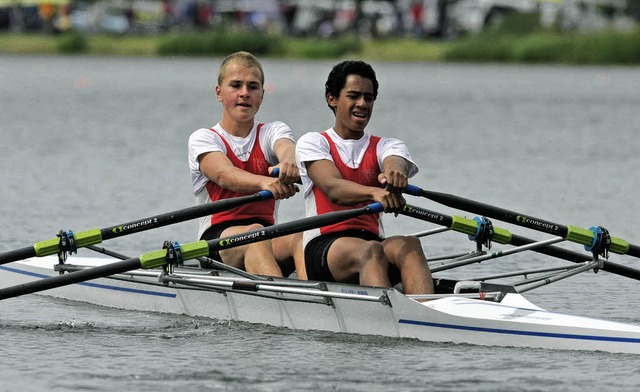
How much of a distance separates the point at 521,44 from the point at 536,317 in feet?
161

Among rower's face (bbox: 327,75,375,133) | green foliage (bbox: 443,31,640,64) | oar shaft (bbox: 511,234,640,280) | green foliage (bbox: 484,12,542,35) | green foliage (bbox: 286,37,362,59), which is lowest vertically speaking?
oar shaft (bbox: 511,234,640,280)

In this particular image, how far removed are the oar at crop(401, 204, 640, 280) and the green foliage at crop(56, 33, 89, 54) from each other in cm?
5763

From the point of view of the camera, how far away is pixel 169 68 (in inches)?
2677

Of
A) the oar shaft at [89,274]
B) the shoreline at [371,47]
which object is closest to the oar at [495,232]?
the oar shaft at [89,274]

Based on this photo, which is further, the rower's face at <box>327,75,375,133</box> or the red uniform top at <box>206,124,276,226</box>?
the red uniform top at <box>206,124,276,226</box>

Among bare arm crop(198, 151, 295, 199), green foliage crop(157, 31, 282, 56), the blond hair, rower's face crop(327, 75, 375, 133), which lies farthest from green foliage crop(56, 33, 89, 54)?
rower's face crop(327, 75, 375, 133)

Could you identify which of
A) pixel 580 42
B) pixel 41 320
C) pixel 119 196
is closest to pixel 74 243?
pixel 41 320

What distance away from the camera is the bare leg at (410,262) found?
9.12 meters

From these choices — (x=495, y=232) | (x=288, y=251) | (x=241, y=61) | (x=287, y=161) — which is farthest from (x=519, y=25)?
(x=287, y=161)

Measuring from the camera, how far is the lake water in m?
8.63

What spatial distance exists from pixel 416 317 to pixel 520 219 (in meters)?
1.10

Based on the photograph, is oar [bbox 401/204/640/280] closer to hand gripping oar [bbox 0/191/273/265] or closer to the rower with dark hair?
the rower with dark hair

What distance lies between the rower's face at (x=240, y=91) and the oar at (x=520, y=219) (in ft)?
4.70

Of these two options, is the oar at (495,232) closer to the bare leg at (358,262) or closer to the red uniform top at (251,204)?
the bare leg at (358,262)
